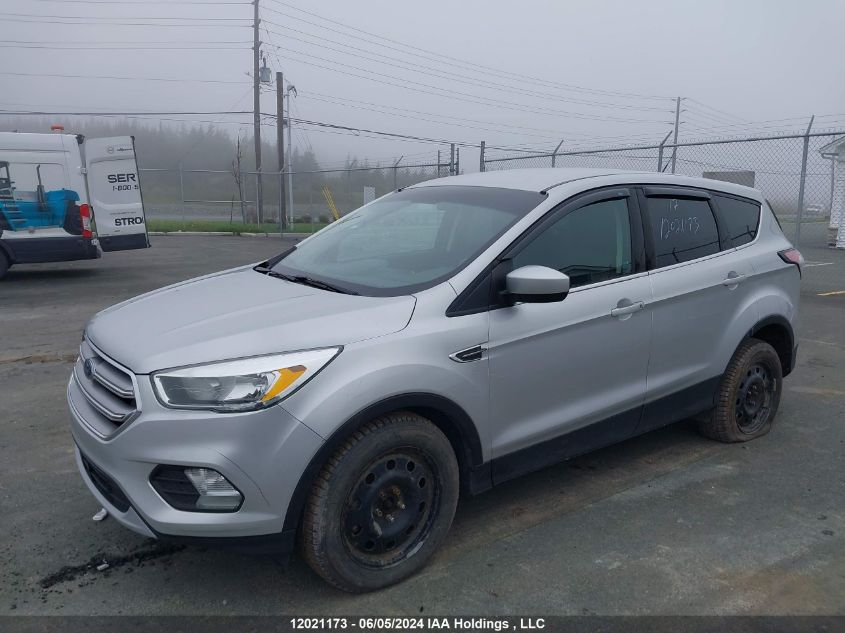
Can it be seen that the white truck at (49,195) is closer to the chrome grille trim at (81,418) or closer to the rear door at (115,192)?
the rear door at (115,192)

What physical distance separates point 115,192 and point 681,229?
11.7 meters

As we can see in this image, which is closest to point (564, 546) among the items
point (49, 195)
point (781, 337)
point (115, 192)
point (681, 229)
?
point (681, 229)

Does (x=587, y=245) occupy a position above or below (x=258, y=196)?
below

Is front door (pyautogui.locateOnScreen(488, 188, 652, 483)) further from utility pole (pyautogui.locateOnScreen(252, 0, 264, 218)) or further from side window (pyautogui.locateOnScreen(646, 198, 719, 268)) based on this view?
utility pole (pyautogui.locateOnScreen(252, 0, 264, 218))

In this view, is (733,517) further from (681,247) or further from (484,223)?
(484,223)

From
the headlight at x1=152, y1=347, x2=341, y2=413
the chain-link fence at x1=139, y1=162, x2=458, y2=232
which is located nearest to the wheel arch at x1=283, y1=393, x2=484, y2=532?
the headlight at x1=152, y1=347, x2=341, y2=413

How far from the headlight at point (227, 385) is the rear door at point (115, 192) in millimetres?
11577

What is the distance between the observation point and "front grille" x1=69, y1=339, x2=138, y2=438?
265 cm

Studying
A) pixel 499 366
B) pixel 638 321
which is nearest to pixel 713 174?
pixel 638 321

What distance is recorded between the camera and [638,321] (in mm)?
3680

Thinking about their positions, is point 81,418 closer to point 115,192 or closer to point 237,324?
point 237,324

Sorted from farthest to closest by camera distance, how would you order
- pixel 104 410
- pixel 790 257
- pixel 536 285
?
pixel 790 257, pixel 536 285, pixel 104 410

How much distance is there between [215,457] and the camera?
8.14 ft

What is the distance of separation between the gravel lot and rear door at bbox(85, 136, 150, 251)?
893 cm
